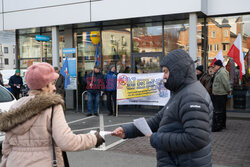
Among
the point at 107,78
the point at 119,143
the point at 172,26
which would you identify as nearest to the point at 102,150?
the point at 119,143

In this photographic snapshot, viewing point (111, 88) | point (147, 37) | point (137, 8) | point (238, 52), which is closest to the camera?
point (238, 52)

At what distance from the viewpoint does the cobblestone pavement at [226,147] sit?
17.5 feet

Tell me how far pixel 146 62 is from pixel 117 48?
1.63 m

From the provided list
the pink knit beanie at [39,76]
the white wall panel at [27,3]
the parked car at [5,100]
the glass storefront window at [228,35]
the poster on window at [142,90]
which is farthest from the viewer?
the white wall panel at [27,3]

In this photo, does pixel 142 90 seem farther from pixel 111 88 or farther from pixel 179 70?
pixel 179 70

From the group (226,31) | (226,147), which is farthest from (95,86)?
(226,147)

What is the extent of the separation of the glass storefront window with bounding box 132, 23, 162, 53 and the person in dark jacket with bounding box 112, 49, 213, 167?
971cm

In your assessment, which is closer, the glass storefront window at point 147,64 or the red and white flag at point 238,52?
the red and white flag at point 238,52

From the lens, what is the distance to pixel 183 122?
2096 mm

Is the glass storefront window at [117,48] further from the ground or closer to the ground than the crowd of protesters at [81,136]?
further from the ground

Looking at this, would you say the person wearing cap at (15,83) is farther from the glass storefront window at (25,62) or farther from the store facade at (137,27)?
the store facade at (137,27)

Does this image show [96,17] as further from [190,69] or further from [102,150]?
[190,69]

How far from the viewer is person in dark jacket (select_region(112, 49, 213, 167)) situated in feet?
6.75

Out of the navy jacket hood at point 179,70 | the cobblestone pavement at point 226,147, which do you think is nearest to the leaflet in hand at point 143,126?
the navy jacket hood at point 179,70
